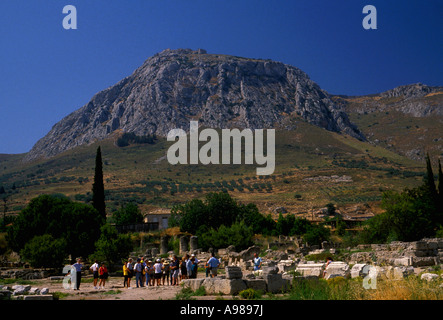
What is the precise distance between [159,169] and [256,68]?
8251 cm

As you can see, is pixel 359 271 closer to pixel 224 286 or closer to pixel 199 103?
pixel 224 286

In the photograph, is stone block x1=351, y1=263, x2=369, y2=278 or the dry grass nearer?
the dry grass

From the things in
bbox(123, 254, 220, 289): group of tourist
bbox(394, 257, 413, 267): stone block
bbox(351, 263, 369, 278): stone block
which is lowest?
bbox(123, 254, 220, 289): group of tourist

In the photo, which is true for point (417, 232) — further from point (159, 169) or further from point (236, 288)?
point (159, 169)

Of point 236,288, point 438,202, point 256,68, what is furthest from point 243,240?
point 256,68

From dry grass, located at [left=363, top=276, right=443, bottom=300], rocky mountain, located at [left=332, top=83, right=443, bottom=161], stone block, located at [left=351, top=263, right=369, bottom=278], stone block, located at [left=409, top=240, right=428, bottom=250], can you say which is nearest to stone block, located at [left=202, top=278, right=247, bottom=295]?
dry grass, located at [left=363, top=276, right=443, bottom=300]

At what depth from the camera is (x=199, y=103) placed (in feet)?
527

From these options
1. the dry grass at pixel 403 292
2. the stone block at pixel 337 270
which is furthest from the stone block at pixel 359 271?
the dry grass at pixel 403 292

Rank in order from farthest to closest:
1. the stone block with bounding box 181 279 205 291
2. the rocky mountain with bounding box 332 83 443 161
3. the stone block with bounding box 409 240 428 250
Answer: the rocky mountain with bounding box 332 83 443 161 → the stone block with bounding box 409 240 428 250 → the stone block with bounding box 181 279 205 291

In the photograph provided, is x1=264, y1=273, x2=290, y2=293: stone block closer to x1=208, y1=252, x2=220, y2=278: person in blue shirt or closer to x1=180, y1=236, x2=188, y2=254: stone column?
x1=208, y1=252, x2=220, y2=278: person in blue shirt

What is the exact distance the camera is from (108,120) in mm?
164750

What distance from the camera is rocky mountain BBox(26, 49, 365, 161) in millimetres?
151375

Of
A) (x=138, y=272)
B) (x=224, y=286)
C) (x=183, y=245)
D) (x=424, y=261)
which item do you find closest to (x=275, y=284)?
(x=224, y=286)

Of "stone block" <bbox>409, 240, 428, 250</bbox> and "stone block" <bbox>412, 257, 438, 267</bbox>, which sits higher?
"stone block" <bbox>409, 240, 428, 250</bbox>
